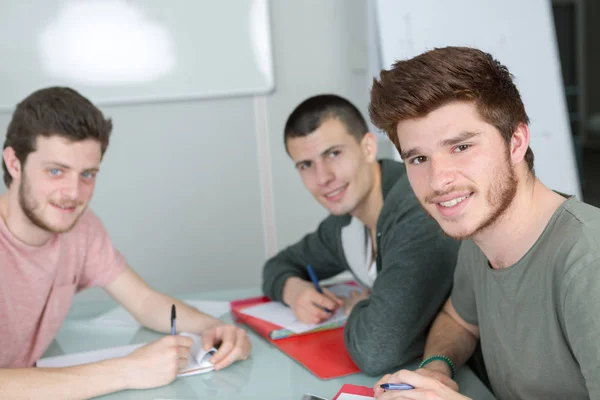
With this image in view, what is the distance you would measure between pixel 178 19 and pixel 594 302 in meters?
2.66

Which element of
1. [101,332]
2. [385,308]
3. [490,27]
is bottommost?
[101,332]

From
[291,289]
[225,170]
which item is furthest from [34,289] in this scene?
[225,170]

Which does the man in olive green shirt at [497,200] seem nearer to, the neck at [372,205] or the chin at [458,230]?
the chin at [458,230]

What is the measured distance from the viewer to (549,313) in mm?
1062

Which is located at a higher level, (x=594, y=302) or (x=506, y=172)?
(x=506, y=172)

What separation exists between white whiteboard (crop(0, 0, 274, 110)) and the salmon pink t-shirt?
1486mm

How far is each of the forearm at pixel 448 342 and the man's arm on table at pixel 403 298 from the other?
0.03m

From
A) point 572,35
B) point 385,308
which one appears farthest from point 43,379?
point 572,35

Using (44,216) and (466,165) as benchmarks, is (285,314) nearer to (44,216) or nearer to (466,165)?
(44,216)

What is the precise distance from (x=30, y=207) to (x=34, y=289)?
22cm

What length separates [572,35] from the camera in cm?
669

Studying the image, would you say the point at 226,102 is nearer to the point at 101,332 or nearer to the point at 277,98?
the point at 277,98

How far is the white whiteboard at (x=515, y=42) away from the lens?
299 centimetres

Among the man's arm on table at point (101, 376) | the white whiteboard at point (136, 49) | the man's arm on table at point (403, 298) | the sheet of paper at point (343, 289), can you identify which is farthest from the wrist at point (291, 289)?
the white whiteboard at point (136, 49)
